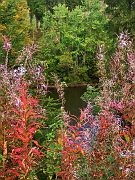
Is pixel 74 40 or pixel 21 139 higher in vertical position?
pixel 21 139

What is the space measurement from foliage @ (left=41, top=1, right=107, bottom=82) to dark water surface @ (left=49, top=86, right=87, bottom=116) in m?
2.39

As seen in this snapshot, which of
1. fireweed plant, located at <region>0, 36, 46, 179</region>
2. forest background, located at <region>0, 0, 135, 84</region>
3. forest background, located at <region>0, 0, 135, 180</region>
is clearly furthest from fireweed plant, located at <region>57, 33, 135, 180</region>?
forest background, located at <region>0, 0, 135, 84</region>

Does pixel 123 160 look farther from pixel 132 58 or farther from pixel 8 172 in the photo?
pixel 132 58

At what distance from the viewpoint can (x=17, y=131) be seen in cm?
536

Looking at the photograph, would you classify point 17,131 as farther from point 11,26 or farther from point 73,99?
point 11,26

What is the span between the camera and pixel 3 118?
18.3 ft

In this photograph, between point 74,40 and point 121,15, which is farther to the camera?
point 74,40

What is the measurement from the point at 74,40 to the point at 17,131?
31266 millimetres

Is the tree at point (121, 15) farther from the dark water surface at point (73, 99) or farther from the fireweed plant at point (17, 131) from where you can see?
the fireweed plant at point (17, 131)

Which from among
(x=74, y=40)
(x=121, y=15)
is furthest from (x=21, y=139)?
(x=74, y=40)

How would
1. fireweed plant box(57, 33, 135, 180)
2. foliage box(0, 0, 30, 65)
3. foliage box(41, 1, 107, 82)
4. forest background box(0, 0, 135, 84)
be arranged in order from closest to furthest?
fireweed plant box(57, 33, 135, 180) → foliage box(0, 0, 30, 65) → forest background box(0, 0, 135, 84) → foliage box(41, 1, 107, 82)

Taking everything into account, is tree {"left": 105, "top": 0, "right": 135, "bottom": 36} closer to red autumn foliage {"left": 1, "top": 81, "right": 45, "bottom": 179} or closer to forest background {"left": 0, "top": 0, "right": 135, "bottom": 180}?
forest background {"left": 0, "top": 0, "right": 135, "bottom": 180}

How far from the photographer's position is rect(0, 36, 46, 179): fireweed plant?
5148 mm

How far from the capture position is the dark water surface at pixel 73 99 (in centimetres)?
2330
